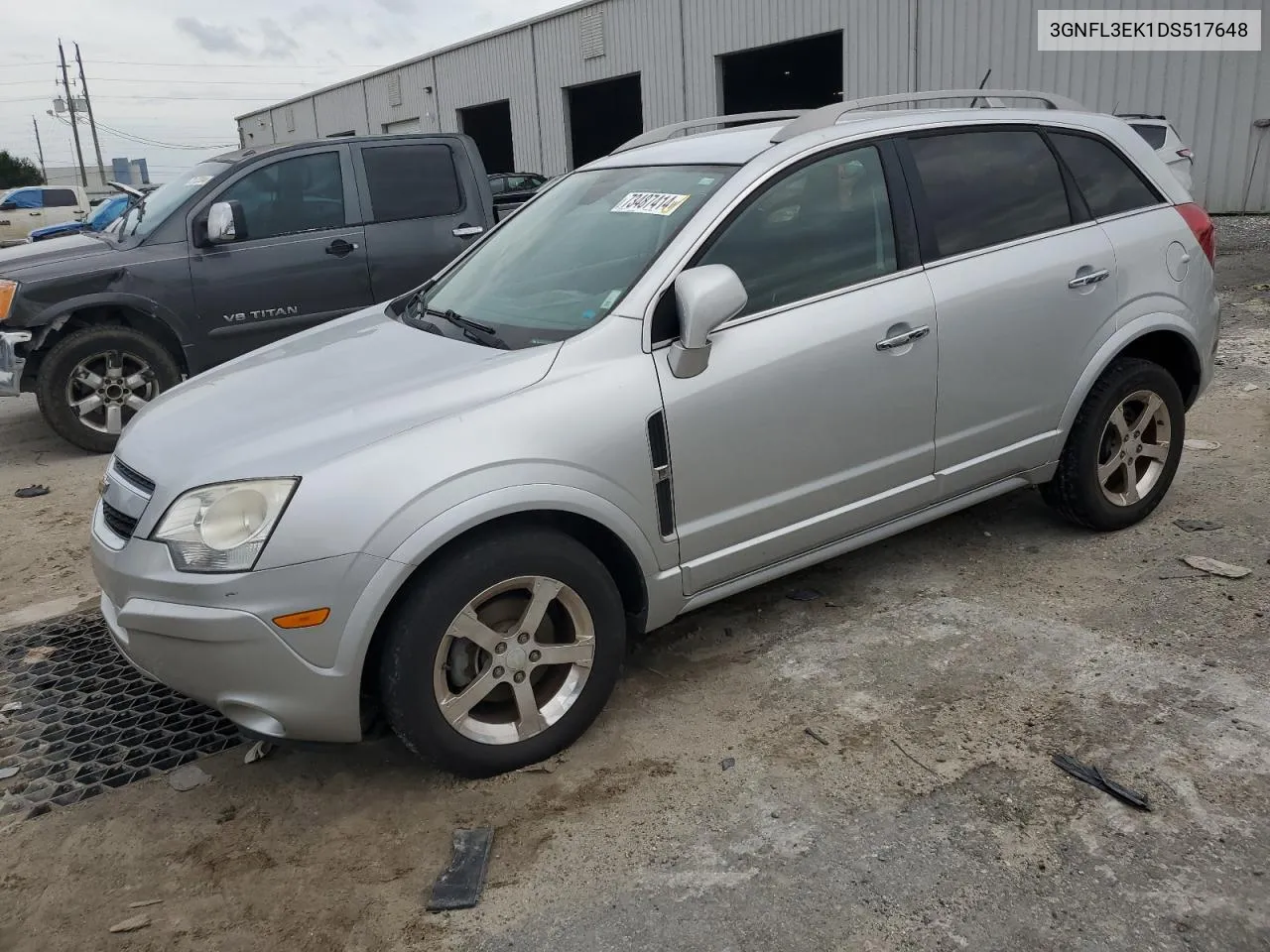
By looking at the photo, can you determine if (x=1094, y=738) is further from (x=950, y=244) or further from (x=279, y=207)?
(x=279, y=207)

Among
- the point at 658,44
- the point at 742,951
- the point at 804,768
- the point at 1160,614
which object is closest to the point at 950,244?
the point at 1160,614

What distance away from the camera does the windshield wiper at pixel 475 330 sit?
124 inches

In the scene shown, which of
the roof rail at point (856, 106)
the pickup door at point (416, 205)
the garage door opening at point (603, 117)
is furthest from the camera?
the garage door opening at point (603, 117)

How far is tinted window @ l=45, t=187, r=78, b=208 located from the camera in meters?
26.6

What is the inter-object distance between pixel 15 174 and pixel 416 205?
5775cm

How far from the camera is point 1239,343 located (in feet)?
25.1

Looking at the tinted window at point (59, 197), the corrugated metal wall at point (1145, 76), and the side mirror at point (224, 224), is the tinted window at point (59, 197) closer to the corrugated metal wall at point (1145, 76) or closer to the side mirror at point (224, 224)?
the corrugated metal wall at point (1145, 76)

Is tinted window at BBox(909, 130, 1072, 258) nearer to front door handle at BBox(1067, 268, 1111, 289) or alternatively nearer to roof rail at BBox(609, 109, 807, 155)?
front door handle at BBox(1067, 268, 1111, 289)

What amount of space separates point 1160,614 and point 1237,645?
297mm

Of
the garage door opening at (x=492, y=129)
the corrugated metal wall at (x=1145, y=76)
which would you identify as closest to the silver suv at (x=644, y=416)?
the corrugated metal wall at (x=1145, y=76)

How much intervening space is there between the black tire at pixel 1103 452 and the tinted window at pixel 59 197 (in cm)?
2918

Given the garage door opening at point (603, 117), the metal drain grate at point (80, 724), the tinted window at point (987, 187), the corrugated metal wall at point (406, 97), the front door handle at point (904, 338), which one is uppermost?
the corrugated metal wall at point (406, 97)

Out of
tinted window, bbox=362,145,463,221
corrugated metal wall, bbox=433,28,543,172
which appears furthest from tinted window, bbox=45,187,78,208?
tinted window, bbox=362,145,463,221

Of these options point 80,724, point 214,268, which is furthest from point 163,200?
point 80,724
